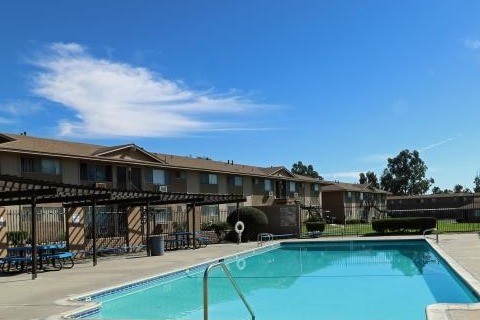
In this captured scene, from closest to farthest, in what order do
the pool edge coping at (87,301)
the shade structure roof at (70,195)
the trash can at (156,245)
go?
the pool edge coping at (87,301)
the shade structure roof at (70,195)
the trash can at (156,245)

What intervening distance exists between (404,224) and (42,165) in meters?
21.9

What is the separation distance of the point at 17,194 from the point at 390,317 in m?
11.6

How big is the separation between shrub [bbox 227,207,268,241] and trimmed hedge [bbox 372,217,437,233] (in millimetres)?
7093

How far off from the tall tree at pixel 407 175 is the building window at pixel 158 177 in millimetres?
94845

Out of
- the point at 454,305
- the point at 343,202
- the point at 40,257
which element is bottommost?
the point at 454,305

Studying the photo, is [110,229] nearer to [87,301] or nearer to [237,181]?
[87,301]

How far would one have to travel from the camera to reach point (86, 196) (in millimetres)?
20672

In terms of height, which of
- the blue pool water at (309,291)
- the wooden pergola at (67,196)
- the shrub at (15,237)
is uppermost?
the wooden pergola at (67,196)

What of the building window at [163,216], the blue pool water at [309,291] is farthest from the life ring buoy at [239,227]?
the blue pool water at [309,291]

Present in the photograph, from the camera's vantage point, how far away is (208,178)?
48.6m

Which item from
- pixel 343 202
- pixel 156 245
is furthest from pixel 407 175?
pixel 156 245

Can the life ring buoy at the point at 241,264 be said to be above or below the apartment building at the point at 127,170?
below

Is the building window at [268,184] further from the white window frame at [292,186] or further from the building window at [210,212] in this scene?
the building window at [210,212]

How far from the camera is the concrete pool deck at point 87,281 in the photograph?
10.2 meters
